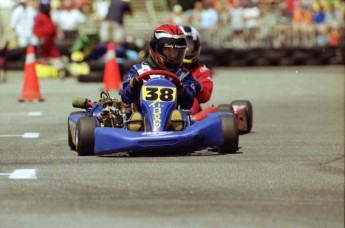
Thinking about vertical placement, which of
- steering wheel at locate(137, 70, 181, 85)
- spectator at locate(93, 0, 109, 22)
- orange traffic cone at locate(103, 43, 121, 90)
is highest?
steering wheel at locate(137, 70, 181, 85)

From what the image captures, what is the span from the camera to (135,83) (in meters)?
9.49

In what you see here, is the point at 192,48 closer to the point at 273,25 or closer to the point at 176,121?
the point at 176,121

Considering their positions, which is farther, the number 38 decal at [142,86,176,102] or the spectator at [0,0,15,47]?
the spectator at [0,0,15,47]

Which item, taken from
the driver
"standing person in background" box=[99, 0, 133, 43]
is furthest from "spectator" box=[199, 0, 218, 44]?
the driver

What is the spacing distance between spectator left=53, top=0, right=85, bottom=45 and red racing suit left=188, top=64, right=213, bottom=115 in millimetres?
17684

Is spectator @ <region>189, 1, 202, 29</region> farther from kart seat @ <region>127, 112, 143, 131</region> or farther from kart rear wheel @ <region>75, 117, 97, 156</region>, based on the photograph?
kart rear wheel @ <region>75, 117, 97, 156</region>

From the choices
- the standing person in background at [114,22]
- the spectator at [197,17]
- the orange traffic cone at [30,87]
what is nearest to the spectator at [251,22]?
the spectator at [197,17]

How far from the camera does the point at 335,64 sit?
95.9 feet

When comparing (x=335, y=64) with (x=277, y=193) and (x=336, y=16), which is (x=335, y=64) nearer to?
(x=336, y=16)

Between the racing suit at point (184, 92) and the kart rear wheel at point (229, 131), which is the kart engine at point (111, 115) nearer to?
the racing suit at point (184, 92)

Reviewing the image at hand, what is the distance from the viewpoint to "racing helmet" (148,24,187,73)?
991 cm

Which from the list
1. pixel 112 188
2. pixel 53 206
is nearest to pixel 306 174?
pixel 112 188

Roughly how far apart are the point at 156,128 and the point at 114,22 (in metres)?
15.7

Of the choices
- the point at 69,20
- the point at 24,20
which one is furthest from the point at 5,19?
the point at 24,20
